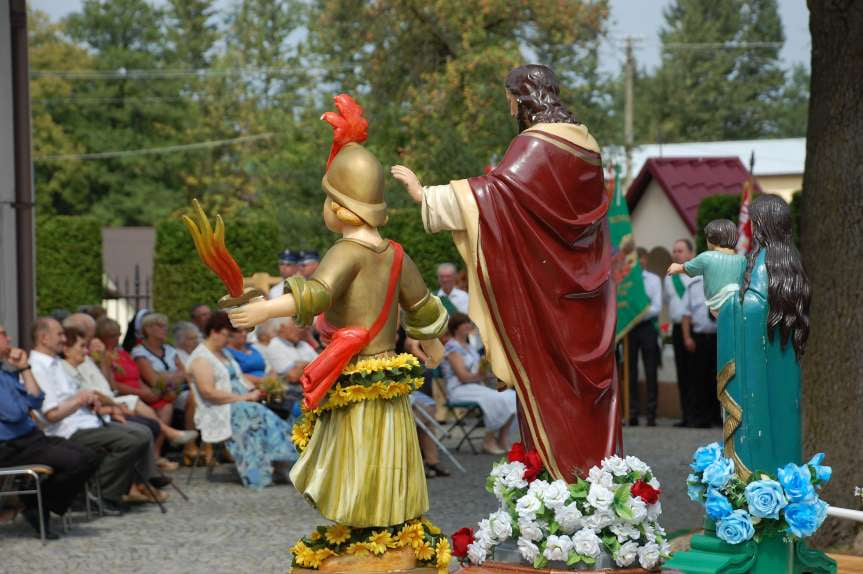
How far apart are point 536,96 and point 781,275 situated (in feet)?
5.31

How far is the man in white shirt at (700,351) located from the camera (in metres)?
15.9

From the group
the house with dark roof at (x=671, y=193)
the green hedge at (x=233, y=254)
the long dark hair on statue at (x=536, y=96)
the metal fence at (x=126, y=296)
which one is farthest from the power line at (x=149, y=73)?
the long dark hair on statue at (x=536, y=96)

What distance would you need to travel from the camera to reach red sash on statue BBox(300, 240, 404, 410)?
21.0ft

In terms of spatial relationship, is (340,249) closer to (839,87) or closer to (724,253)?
(724,253)

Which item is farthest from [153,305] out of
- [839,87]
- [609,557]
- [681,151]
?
[681,151]

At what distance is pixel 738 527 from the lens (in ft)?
23.8

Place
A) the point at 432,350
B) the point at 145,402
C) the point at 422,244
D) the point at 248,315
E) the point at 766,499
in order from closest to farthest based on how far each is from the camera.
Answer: the point at 248,315 < the point at 432,350 < the point at 766,499 < the point at 145,402 < the point at 422,244

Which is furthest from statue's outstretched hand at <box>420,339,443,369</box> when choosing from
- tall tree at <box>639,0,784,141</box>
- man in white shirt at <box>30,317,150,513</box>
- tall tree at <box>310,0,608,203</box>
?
tall tree at <box>639,0,784,141</box>

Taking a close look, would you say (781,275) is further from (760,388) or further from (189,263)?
(189,263)

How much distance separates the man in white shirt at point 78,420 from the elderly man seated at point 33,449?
0.29 m

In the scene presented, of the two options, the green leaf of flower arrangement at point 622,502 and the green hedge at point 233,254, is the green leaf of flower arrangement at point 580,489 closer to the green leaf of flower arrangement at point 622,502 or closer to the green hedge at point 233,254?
the green leaf of flower arrangement at point 622,502

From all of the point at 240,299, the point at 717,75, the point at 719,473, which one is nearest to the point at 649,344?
the point at 719,473

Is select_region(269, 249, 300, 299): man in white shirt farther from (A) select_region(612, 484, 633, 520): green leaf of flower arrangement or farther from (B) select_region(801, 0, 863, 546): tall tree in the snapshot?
(A) select_region(612, 484, 633, 520): green leaf of flower arrangement

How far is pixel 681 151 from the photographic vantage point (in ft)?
152
